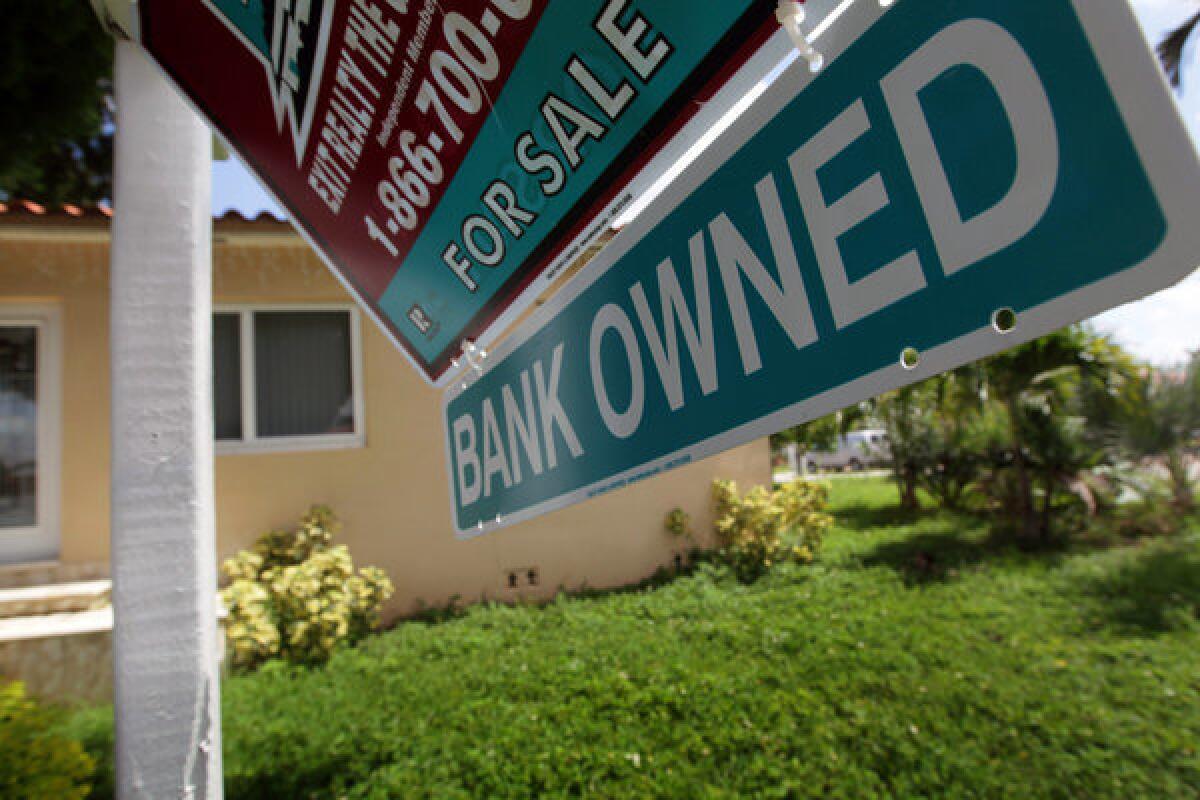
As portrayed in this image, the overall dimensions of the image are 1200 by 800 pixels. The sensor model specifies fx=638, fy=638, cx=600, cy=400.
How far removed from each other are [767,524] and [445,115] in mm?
6421

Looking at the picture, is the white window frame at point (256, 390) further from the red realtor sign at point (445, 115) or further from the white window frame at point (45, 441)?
the red realtor sign at point (445, 115)

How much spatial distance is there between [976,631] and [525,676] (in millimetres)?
3414

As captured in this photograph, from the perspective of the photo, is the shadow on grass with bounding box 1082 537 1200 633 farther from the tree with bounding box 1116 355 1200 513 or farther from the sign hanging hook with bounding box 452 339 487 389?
the sign hanging hook with bounding box 452 339 487 389

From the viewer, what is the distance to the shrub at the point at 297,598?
4.62m

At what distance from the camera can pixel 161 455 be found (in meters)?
1.61

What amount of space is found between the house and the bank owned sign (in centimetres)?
562

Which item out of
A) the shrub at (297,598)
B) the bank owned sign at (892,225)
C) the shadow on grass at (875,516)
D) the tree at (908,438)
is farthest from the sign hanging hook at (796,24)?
the tree at (908,438)

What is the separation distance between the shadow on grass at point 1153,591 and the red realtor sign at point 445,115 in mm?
6030

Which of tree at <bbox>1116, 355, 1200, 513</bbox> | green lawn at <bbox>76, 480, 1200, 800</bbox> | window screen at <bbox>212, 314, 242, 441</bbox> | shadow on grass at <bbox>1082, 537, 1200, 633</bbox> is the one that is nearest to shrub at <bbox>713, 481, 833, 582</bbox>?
green lawn at <bbox>76, 480, 1200, 800</bbox>

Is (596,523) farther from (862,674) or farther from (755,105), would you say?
(755,105)

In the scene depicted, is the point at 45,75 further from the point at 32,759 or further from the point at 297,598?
the point at 32,759

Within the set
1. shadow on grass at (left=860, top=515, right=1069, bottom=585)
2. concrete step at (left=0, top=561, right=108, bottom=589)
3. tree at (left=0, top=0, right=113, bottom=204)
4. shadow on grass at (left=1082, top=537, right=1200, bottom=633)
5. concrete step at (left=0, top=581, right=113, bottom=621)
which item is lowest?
shadow on grass at (left=1082, top=537, right=1200, bottom=633)

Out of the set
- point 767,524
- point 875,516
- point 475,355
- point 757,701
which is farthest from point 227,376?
point 875,516

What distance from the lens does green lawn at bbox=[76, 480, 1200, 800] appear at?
303 cm
